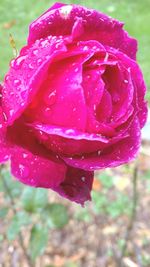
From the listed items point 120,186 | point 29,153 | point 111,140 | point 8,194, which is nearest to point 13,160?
point 29,153

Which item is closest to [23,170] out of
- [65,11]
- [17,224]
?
[65,11]

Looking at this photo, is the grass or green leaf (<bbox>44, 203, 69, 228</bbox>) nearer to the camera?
green leaf (<bbox>44, 203, 69, 228</bbox>)

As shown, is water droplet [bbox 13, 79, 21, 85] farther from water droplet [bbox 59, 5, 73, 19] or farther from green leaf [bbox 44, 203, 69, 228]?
green leaf [bbox 44, 203, 69, 228]

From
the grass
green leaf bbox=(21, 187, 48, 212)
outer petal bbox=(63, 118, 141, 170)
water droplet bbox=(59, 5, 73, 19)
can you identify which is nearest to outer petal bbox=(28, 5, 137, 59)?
water droplet bbox=(59, 5, 73, 19)

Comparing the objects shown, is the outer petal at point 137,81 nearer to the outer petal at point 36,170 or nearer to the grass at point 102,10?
the outer petal at point 36,170

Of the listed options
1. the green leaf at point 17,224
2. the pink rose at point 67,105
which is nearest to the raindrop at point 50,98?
the pink rose at point 67,105

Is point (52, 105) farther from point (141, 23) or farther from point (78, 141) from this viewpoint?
point (141, 23)
